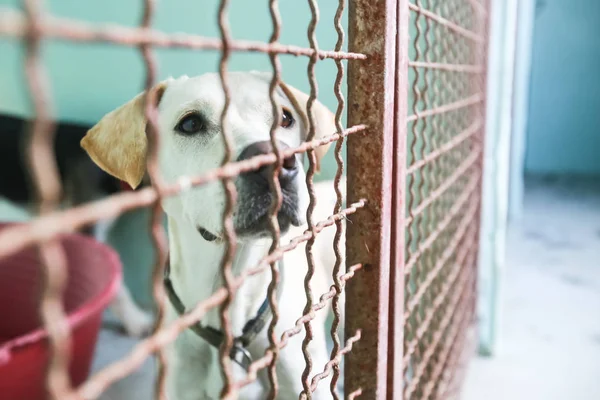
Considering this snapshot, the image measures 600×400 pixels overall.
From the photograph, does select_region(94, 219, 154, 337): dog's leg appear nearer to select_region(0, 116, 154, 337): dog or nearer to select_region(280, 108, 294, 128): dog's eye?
select_region(0, 116, 154, 337): dog

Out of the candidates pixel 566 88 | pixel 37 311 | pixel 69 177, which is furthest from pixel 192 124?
pixel 566 88

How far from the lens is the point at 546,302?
2.53 meters

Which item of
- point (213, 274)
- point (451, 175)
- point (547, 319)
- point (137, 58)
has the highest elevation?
point (137, 58)

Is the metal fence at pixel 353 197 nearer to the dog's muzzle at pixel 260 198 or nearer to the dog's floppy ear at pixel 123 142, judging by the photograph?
the dog's muzzle at pixel 260 198

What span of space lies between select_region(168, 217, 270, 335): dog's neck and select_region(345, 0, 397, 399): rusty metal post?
1.11ft

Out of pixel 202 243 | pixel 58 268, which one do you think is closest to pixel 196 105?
pixel 202 243

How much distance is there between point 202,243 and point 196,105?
0.98ft

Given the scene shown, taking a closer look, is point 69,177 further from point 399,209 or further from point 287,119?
point 399,209

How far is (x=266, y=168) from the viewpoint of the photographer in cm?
82

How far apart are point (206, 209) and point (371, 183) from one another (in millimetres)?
310

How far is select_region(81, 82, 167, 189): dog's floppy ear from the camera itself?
3.40ft

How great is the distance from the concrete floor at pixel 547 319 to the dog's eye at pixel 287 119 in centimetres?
117

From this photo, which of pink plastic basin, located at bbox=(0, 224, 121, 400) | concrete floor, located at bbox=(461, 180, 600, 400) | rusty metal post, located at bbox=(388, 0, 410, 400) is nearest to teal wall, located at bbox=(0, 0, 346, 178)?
pink plastic basin, located at bbox=(0, 224, 121, 400)

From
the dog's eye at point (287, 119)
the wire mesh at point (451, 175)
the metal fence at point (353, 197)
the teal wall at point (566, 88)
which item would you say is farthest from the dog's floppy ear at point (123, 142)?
the teal wall at point (566, 88)
